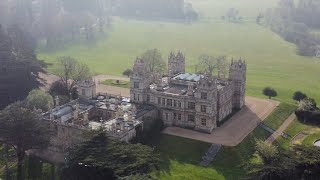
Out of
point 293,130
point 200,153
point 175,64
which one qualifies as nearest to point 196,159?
point 200,153

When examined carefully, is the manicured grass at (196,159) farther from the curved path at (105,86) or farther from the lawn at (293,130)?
the curved path at (105,86)

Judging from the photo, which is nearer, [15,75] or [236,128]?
[236,128]

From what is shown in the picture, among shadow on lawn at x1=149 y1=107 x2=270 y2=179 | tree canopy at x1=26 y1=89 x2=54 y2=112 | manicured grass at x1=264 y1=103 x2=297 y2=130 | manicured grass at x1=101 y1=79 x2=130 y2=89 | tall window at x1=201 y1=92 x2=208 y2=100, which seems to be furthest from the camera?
manicured grass at x1=101 y1=79 x2=130 y2=89

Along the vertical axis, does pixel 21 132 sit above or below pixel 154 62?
below

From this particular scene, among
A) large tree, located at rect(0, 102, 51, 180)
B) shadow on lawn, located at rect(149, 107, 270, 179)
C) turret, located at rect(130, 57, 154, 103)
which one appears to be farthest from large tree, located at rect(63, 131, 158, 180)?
turret, located at rect(130, 57, 154, 103)

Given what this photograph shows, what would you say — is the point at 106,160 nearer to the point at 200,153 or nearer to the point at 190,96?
the point at 200,153

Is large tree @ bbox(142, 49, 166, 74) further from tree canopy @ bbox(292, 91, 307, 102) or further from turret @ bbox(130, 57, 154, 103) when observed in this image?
tree canopy @ bbox(292, 91, 307, 102)
